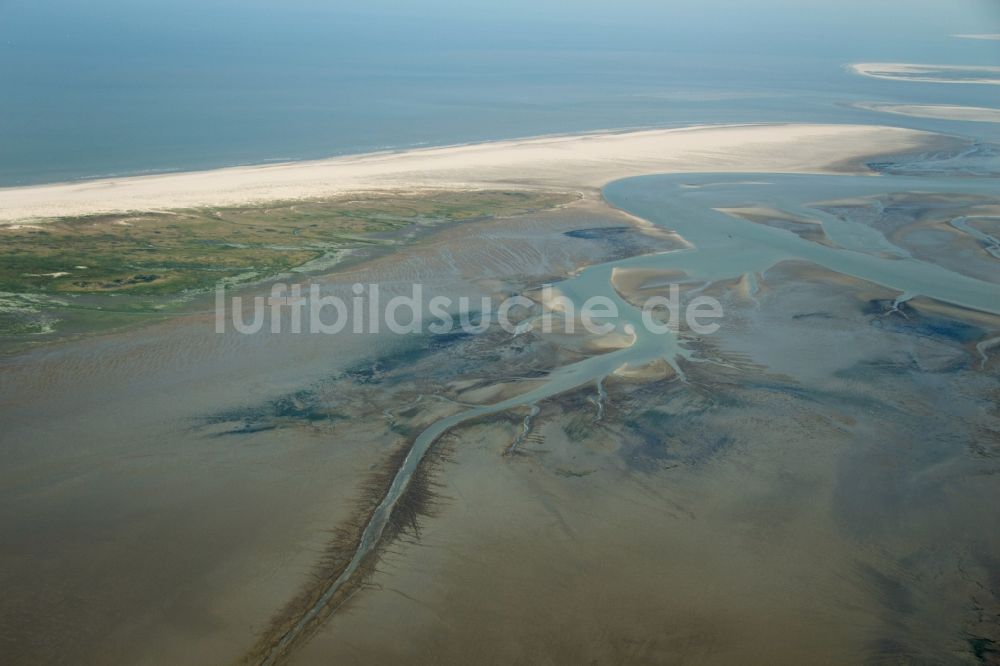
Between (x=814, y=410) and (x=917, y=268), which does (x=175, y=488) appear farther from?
(x=917, y=268)

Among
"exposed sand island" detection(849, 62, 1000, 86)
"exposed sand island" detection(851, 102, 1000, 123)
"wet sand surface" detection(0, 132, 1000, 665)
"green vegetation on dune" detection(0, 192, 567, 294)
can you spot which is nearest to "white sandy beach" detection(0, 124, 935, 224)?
"green vegetation on dune" detection(0, 192, 567, 294)

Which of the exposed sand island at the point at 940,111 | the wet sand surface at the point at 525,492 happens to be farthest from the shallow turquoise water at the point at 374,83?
the wet sand surface at the point at 525,492

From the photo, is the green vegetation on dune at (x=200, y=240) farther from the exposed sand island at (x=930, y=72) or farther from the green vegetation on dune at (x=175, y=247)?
the exposed sand island at (x=930, y=72)

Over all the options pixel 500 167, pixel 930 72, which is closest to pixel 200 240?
pixel 500 167

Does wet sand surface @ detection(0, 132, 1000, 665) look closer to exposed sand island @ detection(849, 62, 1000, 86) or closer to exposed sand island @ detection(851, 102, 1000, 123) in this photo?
exposed sand island @ detection(851, 102, 1000, 123)

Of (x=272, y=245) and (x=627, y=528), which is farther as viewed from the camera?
(x=272, y=245)

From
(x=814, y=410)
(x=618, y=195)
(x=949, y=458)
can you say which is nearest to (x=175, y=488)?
(x=814, y=410)

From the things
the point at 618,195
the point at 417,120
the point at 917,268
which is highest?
the point at 417,120
